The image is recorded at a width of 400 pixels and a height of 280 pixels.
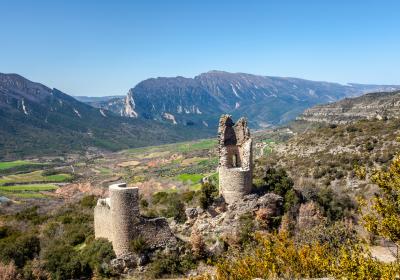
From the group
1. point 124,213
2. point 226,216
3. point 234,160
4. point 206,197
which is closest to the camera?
point 124,213

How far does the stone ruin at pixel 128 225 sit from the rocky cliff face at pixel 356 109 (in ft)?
189

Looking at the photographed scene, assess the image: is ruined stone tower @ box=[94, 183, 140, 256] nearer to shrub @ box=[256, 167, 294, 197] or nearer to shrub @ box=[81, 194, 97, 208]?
shrub @ box=[256, 167, 294, 197]

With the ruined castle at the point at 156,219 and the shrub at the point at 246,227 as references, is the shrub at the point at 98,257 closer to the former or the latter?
the ruined castle at the point at 156,219

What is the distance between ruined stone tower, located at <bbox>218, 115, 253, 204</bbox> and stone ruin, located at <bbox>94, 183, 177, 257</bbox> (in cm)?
491

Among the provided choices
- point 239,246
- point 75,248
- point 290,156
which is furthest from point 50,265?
point 290,156

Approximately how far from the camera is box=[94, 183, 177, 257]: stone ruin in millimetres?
22688

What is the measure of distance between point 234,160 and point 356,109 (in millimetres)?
75420

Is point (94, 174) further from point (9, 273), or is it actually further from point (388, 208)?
point (388, 208)

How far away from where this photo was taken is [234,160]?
2934 cm

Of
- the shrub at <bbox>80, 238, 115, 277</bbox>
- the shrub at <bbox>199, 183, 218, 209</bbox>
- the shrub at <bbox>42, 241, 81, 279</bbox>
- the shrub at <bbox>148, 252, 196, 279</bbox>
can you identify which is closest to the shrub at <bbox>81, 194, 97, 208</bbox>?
the shrub at <bbox>42, 241, 81, 279</bbox>

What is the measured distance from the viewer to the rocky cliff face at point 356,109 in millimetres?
80406

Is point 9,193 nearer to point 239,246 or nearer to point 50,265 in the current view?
point 50,265

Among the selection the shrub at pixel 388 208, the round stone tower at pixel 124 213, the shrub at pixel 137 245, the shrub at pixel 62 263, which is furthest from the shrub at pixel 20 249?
the shrub at pixel 388 208

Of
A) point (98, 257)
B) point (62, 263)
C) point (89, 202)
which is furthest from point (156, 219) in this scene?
point (89, 202)
